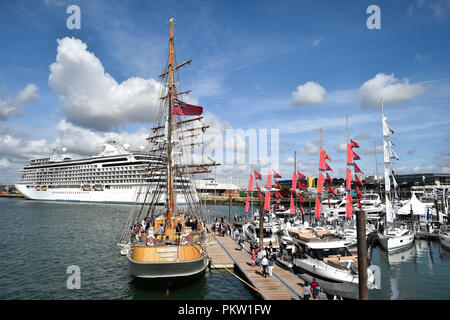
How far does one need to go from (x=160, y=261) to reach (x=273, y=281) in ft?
24.1

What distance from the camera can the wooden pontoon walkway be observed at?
50.8 ft

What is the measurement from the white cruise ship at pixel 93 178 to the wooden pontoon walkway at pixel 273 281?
60537 mm

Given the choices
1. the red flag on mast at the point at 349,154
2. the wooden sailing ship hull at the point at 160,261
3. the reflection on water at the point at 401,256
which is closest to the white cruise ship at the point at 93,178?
the red flag on mast at the point at 349,154

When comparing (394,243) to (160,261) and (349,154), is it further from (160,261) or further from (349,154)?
(160,261)

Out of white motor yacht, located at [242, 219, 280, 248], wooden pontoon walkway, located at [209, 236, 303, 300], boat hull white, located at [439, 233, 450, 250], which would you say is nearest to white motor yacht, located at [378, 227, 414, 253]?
boat hull white, located at [439, 233, 450, 250]

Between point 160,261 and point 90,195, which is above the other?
point 160,261

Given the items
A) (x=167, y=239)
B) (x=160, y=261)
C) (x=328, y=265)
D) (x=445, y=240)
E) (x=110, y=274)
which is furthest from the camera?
(x=445, y=240)

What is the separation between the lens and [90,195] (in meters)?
96.6

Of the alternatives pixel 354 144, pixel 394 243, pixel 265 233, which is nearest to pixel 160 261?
pixel 265 233

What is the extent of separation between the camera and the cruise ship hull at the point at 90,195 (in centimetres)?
8911

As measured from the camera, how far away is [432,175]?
134375 millimetres

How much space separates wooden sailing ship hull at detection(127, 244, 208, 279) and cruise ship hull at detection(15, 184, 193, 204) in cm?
6535

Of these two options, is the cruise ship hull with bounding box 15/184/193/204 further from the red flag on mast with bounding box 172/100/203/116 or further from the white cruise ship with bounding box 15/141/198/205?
the red flag on mast with bounding box 172/100/203/116
